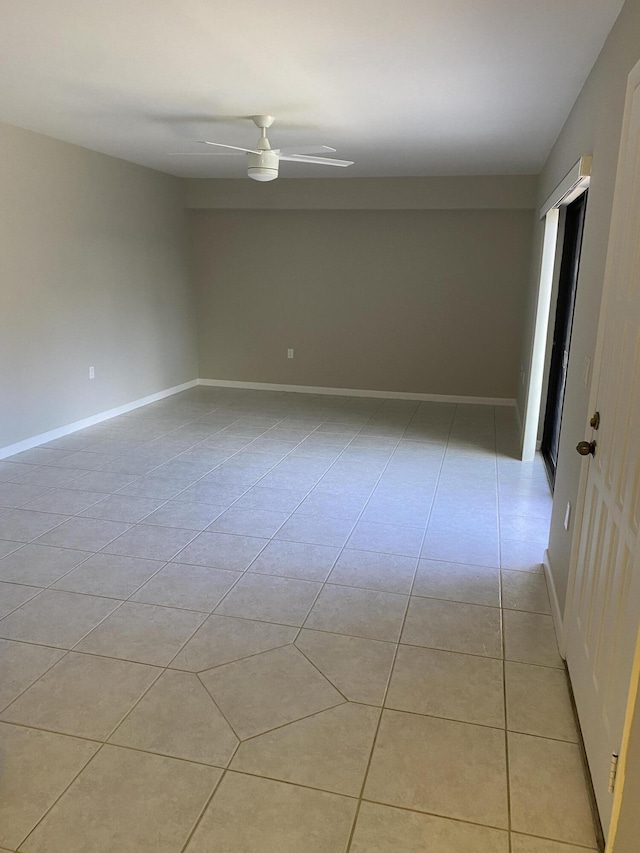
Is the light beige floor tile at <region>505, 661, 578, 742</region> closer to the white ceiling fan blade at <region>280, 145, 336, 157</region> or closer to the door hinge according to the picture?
the door hinge

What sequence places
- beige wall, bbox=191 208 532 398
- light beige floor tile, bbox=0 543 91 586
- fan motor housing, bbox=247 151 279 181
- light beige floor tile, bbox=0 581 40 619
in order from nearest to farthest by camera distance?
light beige floor tile, bbox=0 581 40 619
light beige floor tile, bbox=0 543 91 586
fan motor housing, bbox=247 151 279 181
beige wall, bbox=191 208 532 398

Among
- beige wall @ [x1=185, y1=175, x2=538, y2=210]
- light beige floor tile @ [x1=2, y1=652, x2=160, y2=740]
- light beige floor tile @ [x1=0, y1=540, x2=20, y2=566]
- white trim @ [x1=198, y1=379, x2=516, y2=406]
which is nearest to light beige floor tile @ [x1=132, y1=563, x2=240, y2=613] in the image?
light beige floor tile @ [x1=2, y1=652, x2=160, y2=740]

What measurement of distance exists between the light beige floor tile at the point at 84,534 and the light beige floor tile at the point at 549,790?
2274 millimetres

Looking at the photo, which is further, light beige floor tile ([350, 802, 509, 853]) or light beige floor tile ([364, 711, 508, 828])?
light beige floor tile ([364, 711, 508, 828])

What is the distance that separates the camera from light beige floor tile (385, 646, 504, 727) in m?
2.12

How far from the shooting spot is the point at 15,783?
70.7 inches

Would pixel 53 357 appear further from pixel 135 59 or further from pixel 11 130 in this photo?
pixel 135 59

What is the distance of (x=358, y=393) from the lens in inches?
297

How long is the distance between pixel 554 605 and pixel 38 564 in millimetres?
2438

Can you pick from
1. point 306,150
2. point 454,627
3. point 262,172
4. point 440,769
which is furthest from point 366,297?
point 440,769

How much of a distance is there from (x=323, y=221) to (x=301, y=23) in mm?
4708

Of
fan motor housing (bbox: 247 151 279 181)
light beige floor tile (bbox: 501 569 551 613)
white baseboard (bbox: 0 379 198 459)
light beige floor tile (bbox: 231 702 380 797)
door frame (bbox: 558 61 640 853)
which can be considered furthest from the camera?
white baseboard (bbox: 0 379 198 459)

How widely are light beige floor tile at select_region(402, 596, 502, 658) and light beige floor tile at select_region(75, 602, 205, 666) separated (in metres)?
0.91

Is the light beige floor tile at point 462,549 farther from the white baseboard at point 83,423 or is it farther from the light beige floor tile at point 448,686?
the white baseboard at point 83,423
